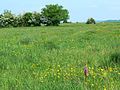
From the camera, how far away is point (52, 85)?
20.1 ft

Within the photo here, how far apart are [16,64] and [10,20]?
58.2 m

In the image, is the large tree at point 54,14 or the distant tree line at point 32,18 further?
the large tree at point 54,14

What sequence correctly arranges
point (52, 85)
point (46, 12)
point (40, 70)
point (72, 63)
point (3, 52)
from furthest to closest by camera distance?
point (46, 12) < point (3, 52) < point (72, 63) < point (40, 70) < point (52, 85)

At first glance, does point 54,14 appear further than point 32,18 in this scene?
Yes

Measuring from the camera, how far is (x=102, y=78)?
21.5ft

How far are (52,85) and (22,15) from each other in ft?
205

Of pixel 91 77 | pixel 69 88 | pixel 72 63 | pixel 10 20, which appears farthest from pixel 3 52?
pixel 10 20

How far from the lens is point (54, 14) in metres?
73.8

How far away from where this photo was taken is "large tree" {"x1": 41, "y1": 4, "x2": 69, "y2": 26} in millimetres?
70750

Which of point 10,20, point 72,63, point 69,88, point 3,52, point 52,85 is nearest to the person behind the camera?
point 69,88

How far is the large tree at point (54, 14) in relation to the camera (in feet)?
232

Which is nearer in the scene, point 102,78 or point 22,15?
point 102,78

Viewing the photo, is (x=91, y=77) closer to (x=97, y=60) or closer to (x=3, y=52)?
(x=97, y=60)

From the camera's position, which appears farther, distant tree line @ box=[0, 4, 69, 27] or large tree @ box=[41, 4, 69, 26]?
large tree @ box=[41, 4, 69, 26]
